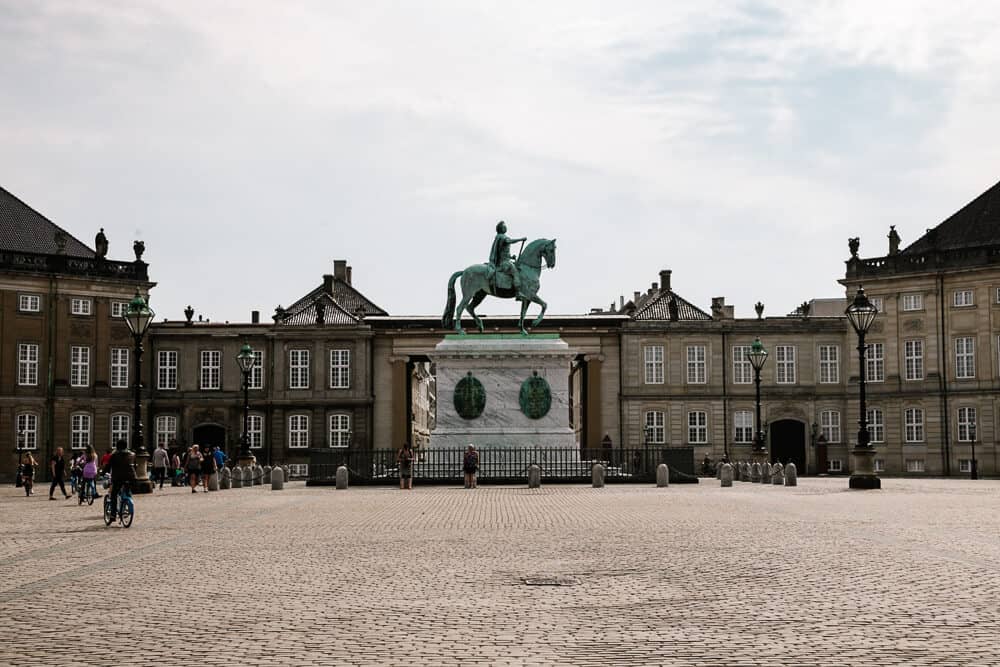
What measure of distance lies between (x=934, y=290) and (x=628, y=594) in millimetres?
57562

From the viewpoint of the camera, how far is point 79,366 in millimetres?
68438

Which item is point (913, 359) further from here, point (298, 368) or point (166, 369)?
point (166, 369)

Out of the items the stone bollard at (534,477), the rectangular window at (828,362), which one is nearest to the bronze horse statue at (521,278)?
the stone bollard at (534,477)

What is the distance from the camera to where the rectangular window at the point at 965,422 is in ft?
218

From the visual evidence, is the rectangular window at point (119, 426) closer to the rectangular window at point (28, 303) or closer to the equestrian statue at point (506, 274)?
the rectangular window at point (28, 303)

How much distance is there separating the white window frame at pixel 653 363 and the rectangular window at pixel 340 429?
51.2ft

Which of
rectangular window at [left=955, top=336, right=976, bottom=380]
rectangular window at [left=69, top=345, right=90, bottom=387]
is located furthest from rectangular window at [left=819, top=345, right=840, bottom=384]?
rectangular window at [left=69, top=345, right=90, bottom=387]

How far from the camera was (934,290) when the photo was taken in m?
67.2

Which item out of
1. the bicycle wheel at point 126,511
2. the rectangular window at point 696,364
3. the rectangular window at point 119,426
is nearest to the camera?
the bicycle wheel at point 126,511

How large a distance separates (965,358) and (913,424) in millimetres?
4108

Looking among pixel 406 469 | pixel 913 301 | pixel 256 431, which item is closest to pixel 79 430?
pixel 256 431

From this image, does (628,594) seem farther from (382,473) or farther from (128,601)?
(382,473)

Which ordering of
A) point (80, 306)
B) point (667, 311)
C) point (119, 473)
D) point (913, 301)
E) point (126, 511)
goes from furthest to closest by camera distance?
point (667, 311), point (913, 301), point (80, 306), point (126, 511), point (119, 473)

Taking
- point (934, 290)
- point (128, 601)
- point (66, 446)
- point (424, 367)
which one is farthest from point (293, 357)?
point (128, 601)
